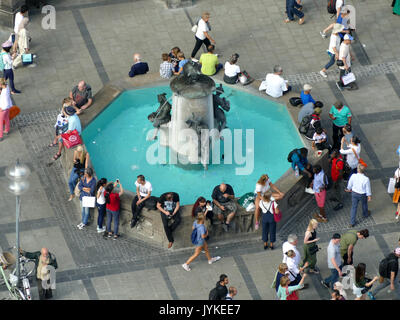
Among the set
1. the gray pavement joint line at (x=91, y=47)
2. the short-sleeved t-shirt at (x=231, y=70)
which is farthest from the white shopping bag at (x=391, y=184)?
the gray pavement joint line at (x=91, y=47)

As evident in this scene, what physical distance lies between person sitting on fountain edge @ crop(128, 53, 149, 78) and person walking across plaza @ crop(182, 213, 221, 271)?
658cm

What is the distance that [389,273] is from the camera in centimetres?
3052

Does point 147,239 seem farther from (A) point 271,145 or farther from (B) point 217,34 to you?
(B) point 217,34

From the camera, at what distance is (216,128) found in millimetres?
33656

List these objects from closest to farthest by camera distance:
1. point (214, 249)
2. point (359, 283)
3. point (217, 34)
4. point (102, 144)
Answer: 1. point (359, 283)
2. point (214, 249)
3. point (102, 144)
4. point (217, 34)

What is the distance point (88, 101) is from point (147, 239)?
480cm

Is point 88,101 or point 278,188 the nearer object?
point 278,188

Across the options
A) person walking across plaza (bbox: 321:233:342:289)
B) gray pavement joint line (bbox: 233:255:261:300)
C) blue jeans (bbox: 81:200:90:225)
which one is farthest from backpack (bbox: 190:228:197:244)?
person walking across plaza (bbox: 321:233:342:289)

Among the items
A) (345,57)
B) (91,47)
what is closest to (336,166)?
(345,57)

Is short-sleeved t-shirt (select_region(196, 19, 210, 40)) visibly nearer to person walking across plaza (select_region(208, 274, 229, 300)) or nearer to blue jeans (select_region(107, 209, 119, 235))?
blue jeans (select_region(107, 209, 119, 235))

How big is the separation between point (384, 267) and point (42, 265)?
8134 millimetres

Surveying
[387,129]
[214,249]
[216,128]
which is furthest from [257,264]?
[387,129]

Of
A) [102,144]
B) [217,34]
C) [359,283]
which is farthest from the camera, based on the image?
[217,34]

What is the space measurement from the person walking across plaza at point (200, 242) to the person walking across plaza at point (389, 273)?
4.08 meters
